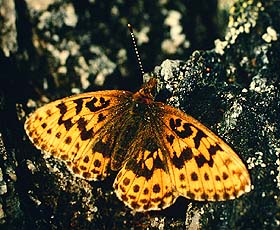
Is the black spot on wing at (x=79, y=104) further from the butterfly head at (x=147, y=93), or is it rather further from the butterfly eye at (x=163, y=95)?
the butterfly eye at (x=163, y=95)

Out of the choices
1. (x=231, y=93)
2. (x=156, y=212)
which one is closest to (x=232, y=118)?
(x=231, y=93)

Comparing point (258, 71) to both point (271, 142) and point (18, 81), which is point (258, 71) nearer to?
point (271, 142)

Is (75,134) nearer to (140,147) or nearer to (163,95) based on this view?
(140,147)

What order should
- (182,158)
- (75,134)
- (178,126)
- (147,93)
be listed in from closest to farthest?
(182,158) < (178,126) < (75,134) < (147,93)

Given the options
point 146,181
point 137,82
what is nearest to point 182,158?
point 146,181

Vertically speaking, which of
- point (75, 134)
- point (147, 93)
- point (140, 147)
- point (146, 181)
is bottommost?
point (146, 181)

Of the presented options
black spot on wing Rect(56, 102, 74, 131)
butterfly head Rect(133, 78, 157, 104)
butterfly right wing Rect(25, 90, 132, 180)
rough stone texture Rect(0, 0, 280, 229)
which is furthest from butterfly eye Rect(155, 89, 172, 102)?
black spot on wing Rect(56, 102, 74, 131)

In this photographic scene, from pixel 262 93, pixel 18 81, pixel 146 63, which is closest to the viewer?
pixel 262 93

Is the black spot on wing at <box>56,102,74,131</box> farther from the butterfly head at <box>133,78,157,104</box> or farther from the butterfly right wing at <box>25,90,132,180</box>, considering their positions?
the butterfly head at <box>133,78,157,104</box>
